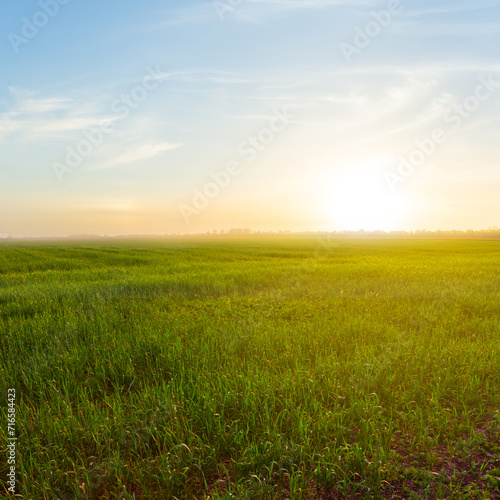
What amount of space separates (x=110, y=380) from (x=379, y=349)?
458cm

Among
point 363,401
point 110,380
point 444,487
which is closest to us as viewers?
point 444,487

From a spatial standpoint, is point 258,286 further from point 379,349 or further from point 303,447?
point 303,447

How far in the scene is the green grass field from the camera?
10.6 feet

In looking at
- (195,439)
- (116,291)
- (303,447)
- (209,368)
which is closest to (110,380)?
(209,368)

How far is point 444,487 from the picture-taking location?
316cm

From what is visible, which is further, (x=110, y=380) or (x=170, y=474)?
(x=110, y=380)

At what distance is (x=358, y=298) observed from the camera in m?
10.7

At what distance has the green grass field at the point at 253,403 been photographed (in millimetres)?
3219

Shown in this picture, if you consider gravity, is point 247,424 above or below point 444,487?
above

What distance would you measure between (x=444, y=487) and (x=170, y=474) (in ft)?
8.22

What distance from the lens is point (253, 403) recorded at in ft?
13.5

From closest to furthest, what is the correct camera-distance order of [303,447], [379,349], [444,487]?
[444,487]
[303,447]
[379,349]

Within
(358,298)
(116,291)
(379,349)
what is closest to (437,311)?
(358,298)

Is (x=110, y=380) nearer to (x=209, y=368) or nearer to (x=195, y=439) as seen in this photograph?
(x=209, y=368)
